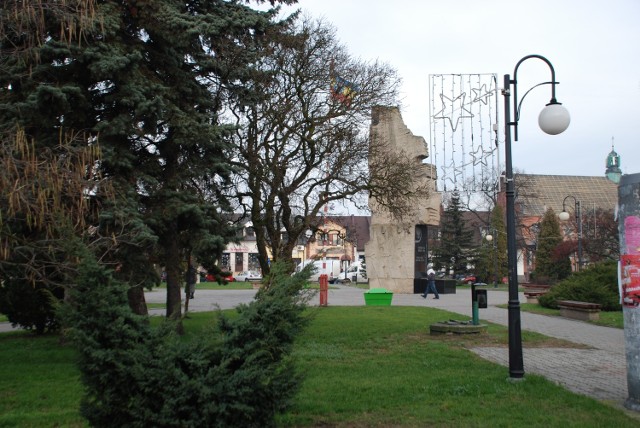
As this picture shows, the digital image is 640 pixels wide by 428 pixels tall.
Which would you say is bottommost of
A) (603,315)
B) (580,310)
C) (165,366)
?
(603,315)

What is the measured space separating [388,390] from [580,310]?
13.5m

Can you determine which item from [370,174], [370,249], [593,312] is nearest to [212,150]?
[370,174]

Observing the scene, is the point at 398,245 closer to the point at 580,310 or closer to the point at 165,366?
the point at 580,310

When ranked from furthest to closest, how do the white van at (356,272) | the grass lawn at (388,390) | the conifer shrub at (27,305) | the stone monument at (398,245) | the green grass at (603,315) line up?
the white van at (356,272), the stone monument at (398,245), the green grass at (603,315), the conifer shrub at (27,305), the grass lawn at (388,390)

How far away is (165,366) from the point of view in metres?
5.51

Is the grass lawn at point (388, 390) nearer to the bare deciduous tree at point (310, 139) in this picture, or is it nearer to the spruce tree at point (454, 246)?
the bare deciduous tree at point (310, 139)

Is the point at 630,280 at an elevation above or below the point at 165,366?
above

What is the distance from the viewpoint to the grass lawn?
7.09 meters

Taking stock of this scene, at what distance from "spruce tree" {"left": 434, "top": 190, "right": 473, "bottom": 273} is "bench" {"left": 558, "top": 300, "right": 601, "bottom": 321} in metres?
36.2

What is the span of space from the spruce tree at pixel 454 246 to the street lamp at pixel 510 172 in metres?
48.0

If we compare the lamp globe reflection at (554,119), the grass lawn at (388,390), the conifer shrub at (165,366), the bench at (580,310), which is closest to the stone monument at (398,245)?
the bench at (580,310)

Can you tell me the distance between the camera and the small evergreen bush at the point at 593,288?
2228 centimetres

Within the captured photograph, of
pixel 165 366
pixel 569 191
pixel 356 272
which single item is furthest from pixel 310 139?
pixel 569 191

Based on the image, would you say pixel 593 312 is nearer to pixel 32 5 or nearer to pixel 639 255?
pixel 639 255
